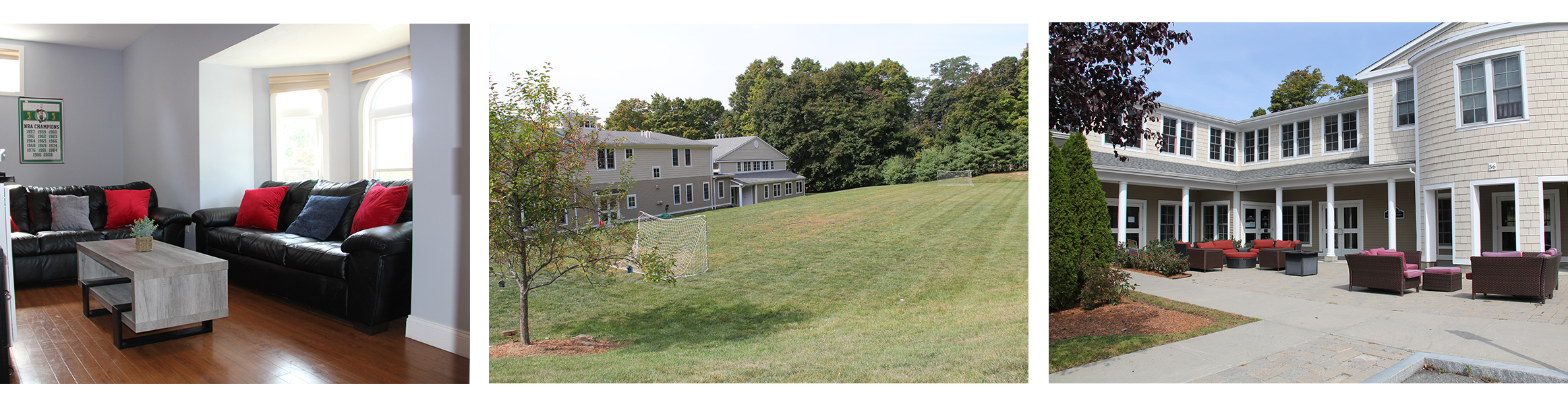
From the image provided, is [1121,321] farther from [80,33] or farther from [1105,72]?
[80,33]

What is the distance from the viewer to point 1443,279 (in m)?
4.80

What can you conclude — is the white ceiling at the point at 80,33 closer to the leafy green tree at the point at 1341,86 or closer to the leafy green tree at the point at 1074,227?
the leafy green tree at the point at 1074,227

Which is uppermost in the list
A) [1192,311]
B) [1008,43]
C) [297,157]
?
[1008,43]

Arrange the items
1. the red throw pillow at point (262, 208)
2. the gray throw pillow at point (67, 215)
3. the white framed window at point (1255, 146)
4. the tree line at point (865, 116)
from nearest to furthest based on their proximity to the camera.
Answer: the tree line at point (865, 116), the red throw pillow at point (262, 208), the gray throw pillow at point (67, 215), the white framed window at point (1255, 146)

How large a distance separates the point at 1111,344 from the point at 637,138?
320 centimetres

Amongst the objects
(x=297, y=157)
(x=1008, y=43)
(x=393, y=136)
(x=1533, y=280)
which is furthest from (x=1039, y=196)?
(x=297, y=157)

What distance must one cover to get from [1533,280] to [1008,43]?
161 inches

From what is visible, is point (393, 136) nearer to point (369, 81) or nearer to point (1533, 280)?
point (369, 81)

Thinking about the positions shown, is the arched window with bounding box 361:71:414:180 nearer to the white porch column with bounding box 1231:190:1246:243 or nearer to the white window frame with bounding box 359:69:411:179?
the white window frame with bounding box 359:69:411:179

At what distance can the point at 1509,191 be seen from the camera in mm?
4500

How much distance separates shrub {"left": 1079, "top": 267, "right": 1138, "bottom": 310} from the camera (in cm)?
423

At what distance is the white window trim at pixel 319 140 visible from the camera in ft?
20.8

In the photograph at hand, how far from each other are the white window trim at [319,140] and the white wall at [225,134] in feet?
0.73

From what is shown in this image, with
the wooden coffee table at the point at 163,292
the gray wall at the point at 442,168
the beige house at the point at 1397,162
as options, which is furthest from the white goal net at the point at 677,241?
the beige house at the point at 1397,162
